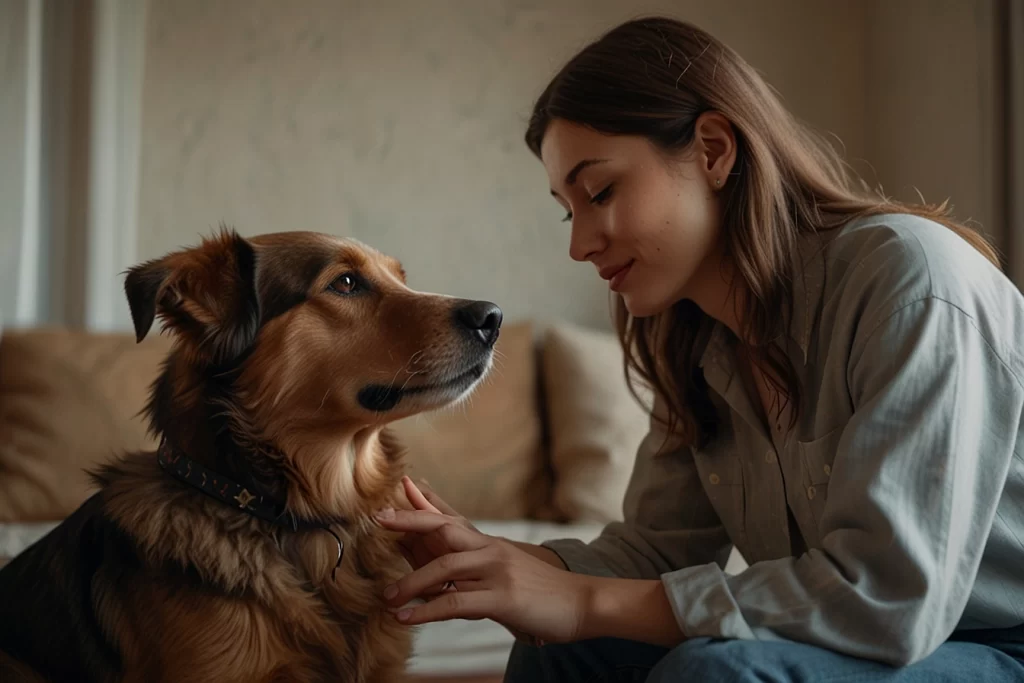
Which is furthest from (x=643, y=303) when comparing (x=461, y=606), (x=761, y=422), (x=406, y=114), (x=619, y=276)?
(x=406, y=114)

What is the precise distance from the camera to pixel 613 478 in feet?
9.26

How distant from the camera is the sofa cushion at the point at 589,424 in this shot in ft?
9.20

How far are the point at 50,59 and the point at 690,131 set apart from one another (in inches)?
96.8

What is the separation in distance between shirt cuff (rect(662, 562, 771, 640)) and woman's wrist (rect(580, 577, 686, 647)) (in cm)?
2

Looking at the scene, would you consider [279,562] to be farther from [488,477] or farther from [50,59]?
[50,59]

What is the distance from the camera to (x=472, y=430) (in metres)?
2.94

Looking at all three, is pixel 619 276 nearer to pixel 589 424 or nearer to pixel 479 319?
pixel 479 319

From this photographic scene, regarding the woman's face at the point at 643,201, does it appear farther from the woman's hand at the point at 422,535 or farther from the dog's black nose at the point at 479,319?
the woman's hand at the point at 422,535

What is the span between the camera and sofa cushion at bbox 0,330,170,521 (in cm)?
266

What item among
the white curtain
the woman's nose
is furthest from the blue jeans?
the white curtain

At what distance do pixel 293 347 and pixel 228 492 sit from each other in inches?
9.1

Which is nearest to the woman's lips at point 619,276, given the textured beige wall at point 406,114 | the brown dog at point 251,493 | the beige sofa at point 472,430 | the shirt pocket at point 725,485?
the brown dog at point 251,493

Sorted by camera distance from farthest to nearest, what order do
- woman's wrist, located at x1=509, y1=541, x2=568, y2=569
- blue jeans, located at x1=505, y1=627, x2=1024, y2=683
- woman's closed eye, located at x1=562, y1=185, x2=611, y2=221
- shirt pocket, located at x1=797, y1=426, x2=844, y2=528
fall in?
1. woman's wrist, located at x1=509, y1=541, x2=568, y2=569
2. woman's closed eye, located at x1=562, y1=185, x2=611, y2=221
3. shirt pocket, located at x1=797, y1=426, x2=844, y2=528
4. blue jeans, located at x1=505, y1=627, x2=1024, y2=683

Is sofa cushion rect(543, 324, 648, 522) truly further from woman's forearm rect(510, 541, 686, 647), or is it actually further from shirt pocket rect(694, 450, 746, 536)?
woman's forearm rect(510, 541, 686, 647)
